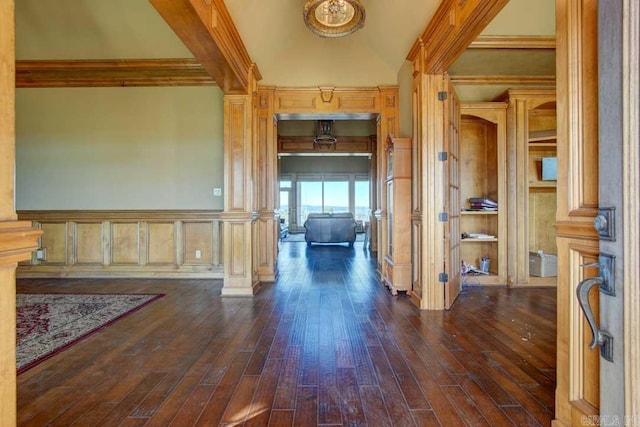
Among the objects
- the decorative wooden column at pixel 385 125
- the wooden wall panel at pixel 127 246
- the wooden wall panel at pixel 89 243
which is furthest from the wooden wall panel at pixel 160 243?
the decorative wooden column at pixel 385 125

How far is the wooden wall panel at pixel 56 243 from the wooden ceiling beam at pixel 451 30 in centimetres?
527

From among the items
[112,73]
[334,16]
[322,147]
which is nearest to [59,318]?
[112,73]

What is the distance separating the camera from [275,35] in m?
3.89

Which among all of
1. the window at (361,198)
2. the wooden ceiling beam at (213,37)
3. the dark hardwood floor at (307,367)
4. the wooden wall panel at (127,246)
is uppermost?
the wooden ceiling beam at (213,37)

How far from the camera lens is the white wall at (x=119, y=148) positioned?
463cm

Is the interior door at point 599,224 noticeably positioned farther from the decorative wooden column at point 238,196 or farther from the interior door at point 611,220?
the decorative wooden column at point 238,196

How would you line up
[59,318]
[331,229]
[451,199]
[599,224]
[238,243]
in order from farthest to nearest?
[331,229] < [238,243] < [451,199] < [59,318] < [599,224]

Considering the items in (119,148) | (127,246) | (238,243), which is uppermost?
(119,148)

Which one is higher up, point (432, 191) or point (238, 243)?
point (432, 191)

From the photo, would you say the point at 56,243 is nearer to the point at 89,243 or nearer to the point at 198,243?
the point at 89,243

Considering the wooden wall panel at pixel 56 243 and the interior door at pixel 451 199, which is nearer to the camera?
the interior door at pixel 451 199

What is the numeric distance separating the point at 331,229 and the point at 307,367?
21.2 ft

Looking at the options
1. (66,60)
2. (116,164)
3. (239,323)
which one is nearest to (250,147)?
(239,323)

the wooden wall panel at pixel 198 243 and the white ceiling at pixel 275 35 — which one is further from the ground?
the white ceiling at pixel 275 35
